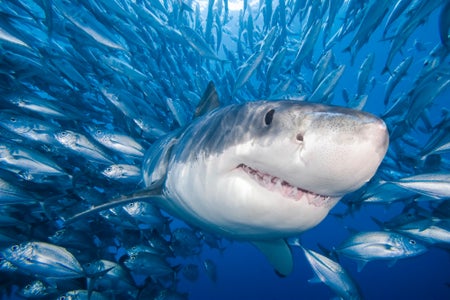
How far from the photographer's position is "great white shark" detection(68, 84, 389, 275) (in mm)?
1242

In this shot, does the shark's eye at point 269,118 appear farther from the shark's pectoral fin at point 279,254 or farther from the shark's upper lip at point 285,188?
the shark's pectoral fin at point 279,254

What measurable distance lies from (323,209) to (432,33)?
111ft

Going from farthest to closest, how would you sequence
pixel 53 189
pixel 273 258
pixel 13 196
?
pixel 53 189 < pixel 13 196 < pixel 273 258

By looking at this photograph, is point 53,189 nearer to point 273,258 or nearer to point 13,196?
point 13,196

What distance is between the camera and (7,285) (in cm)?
614

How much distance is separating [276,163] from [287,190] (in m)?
0.25

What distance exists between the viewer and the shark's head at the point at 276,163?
1241 millimetres

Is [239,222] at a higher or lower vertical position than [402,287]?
higher

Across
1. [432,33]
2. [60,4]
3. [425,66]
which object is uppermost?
[432,33]

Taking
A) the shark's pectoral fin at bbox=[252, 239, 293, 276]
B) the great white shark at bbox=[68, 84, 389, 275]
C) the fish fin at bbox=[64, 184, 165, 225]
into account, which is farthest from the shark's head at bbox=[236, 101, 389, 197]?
the shark's pectoral fin at bbox=[252, 239, 293, 276]

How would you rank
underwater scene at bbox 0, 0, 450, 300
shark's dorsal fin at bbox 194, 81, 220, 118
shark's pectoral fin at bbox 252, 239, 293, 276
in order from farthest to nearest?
shark's dorsal fin at bbox 194, 81, 220, 118 → shark's pectoral fin at bbox 252, 239, 293, 276 → underwater scene at bbox 0, 0, 450, 300

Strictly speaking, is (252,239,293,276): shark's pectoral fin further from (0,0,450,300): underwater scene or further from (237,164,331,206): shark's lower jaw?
(237,164,331,206): shark's lower jaw

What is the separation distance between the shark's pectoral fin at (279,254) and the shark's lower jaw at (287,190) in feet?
5.57

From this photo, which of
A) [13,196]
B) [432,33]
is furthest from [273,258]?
[432,33]
